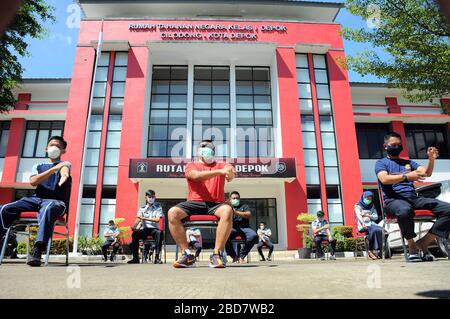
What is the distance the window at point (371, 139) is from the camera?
59.5 feet

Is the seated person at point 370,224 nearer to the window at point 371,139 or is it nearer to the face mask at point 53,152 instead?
the face mask at point 53,152

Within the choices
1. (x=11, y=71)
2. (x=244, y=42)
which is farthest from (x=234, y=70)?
(x=11, y=71)

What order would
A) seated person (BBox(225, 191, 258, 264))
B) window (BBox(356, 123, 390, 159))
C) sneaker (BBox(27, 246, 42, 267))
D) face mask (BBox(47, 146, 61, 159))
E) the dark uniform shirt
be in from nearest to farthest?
1. sneaker (BBox(27, 246, 42, 267))
2. face mask (BBox(47, 146, 61, 159))
3. seated person (BBox(225, 191, 258, 264))
4. the dark uniform shirt
5. window (BBox(356, 123, 390, 159))

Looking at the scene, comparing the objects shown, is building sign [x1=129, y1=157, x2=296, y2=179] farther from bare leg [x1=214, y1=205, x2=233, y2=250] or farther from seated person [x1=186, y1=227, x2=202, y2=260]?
bare leg [x1=214, y1=205, x2=233, y2=250]

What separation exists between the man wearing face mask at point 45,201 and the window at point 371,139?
1710cm

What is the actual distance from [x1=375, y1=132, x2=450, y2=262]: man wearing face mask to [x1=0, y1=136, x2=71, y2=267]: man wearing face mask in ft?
12.9

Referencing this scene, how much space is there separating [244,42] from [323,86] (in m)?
4.84

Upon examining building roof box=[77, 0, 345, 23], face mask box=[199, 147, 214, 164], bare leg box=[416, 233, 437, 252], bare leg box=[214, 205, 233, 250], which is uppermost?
building roof box=[77, 0, 345, 23]

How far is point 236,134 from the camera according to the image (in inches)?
675

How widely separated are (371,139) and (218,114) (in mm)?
9057

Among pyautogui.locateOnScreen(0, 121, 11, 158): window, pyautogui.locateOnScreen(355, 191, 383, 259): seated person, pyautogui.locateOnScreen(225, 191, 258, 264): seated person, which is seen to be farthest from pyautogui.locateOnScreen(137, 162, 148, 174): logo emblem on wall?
pyautogui.locateOnScreen(355, 191, 383, 259): seated person

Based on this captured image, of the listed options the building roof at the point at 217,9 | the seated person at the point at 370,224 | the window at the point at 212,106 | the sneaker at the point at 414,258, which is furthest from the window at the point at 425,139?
the sneaker at the point at 414,258

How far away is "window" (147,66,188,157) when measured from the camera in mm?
16859

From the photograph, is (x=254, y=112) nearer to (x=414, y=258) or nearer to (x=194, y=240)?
(x=194, y=240)
